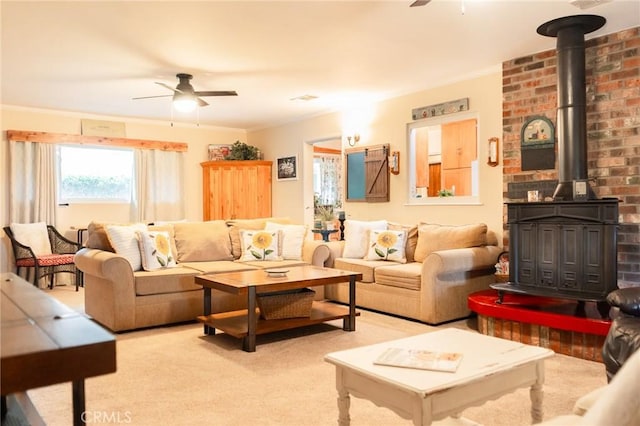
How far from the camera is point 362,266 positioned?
4.89 metres

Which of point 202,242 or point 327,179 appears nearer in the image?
point 202,242

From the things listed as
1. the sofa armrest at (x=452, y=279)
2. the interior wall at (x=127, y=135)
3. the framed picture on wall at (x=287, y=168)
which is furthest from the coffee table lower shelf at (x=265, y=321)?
the interior wall at (x=127, y=135)

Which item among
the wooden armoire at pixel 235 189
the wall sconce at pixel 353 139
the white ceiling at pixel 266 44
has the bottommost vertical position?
the wooden armoire at pixel 235 189

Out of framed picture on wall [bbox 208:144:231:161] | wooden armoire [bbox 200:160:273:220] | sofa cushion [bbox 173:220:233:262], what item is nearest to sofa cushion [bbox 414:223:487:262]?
sofa cushion [bbox 173:220:233:262]

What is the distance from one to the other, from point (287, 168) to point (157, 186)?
207cm

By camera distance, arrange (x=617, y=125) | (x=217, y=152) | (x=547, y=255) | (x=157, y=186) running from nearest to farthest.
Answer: (x=547, y=255), (x=617, y=125), (x=157, y=186), (x=217, y=152)

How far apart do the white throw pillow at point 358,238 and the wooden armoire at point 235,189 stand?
2.91 metres

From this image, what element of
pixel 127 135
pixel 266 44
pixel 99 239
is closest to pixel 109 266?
pixel 99 239

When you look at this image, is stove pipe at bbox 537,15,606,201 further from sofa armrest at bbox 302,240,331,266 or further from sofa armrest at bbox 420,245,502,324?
sofa armrest at bbox 302,240,331,266

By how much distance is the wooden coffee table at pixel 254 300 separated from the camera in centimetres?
349

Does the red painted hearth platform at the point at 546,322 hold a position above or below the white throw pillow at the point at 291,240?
below

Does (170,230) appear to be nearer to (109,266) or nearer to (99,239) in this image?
(99,239)

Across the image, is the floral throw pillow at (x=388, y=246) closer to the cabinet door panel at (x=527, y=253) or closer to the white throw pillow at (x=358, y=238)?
the white throw pillow at (x=358, y=238)

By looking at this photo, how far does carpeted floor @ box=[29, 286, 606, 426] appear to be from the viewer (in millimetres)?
2365
